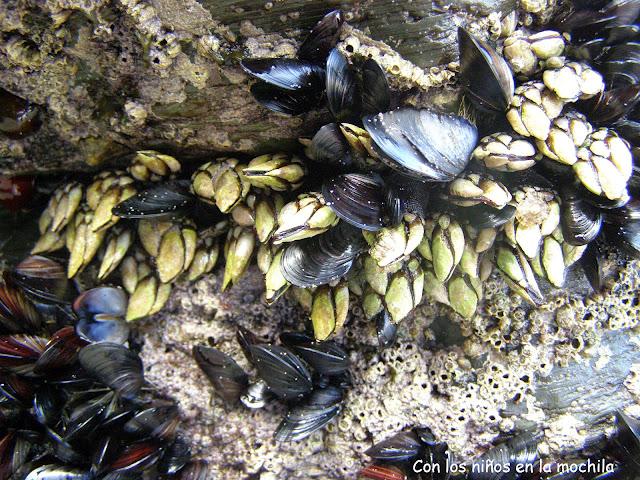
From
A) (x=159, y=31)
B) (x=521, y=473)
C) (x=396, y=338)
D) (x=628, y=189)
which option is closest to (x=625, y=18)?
(x=628, y=189)

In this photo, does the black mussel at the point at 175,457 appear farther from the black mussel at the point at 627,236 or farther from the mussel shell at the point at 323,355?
the black mussel at the point at 627,236

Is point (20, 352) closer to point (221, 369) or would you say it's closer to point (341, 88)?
point (221, 369)

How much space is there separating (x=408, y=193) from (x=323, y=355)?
882 millimetres

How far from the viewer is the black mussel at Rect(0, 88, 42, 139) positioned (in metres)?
2.16

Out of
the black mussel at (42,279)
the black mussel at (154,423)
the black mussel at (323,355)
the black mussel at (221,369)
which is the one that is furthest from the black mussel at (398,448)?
the black mussel at (42,279)

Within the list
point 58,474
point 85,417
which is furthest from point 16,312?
point 58,474

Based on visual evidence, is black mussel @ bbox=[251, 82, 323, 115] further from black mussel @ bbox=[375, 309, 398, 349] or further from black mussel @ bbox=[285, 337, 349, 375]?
black mussel @ bbox=[285, 337, 349, 375]

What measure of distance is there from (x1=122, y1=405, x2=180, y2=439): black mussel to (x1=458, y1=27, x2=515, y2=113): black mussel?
2106 mm

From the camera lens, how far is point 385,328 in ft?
7.28

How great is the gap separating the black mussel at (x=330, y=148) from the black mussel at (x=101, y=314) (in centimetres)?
127

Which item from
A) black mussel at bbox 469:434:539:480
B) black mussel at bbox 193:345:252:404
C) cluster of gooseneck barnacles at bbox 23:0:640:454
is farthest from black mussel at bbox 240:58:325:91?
black mussel at bbox 469:434:539:480

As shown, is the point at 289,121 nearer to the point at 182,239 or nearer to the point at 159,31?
the point at 159,31

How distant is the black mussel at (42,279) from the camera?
241 centimetres

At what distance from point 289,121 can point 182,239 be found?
0.81 meters
